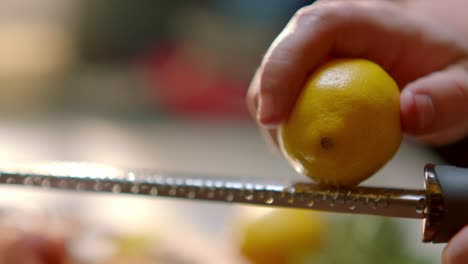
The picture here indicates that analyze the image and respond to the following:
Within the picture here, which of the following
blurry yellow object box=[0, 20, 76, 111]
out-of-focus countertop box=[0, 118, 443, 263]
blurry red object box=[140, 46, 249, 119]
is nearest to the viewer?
out-of-focus countertop box=[0, 118, 443, 263]

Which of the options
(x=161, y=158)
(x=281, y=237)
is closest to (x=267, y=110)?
(x=281, y=237)

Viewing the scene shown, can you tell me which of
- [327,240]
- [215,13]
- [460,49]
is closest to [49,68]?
[215,13]

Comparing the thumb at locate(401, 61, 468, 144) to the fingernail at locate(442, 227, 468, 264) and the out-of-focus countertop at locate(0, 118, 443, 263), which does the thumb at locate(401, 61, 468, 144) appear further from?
the out-of-focus countertop at locate(0, 118, 443, 263)

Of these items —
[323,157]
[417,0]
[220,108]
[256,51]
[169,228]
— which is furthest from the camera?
[256,51]

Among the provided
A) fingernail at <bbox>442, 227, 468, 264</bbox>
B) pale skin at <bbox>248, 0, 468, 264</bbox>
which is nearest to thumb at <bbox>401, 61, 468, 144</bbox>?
pale skin at <bbox>248, 0, 468, 264</bbox>

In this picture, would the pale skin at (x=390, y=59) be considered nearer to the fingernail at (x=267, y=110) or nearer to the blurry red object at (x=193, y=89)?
the fingernail at (x=267, y=110)

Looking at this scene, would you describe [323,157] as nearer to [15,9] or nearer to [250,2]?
[250,2]

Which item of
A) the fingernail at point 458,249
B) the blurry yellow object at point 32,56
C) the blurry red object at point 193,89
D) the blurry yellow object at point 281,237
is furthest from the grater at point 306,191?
the blurry yellow object at point 32,56
